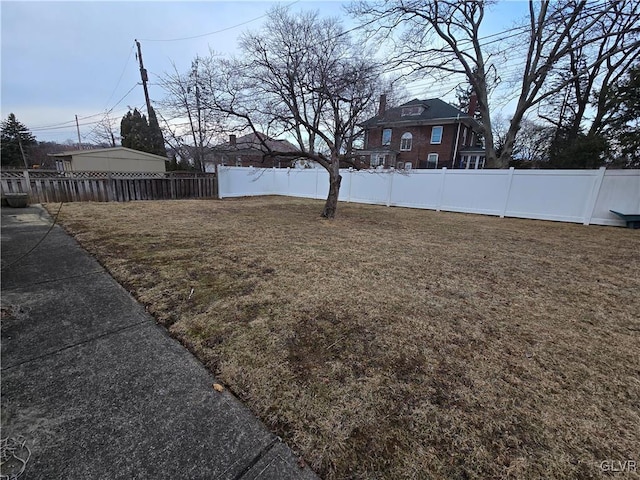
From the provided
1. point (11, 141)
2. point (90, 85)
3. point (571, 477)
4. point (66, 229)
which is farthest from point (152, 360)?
point (11, 141)

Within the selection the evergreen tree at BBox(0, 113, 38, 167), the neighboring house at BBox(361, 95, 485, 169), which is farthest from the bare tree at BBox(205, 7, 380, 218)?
the evergreen tree at BBox(0, 113, 38, 167)

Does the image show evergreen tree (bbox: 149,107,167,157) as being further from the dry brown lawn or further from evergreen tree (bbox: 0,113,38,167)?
evergreen tree (bbox: 0,113,38,167)

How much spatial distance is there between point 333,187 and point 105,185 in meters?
8.16

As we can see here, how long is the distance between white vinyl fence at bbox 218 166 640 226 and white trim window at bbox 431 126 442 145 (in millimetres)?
14221

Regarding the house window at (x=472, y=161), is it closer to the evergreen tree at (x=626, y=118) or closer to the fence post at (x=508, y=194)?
the evergreen tree at (x=626, y=118)

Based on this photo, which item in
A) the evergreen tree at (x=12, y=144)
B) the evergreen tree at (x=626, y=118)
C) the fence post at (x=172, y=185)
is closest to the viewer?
the evergreen tree at (x=626, y=118)

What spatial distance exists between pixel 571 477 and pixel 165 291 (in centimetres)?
317

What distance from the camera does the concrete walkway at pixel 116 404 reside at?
1146 mm

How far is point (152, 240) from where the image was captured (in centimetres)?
473

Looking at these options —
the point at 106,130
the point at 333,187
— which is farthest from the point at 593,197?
the point at 106,130

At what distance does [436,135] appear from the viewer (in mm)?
22672

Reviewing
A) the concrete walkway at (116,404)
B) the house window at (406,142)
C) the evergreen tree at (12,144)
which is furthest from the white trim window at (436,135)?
the evergreen tree at (12,144)

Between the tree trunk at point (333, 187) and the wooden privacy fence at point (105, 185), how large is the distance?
22.1ft

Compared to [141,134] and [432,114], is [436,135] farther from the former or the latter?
[141,134]
